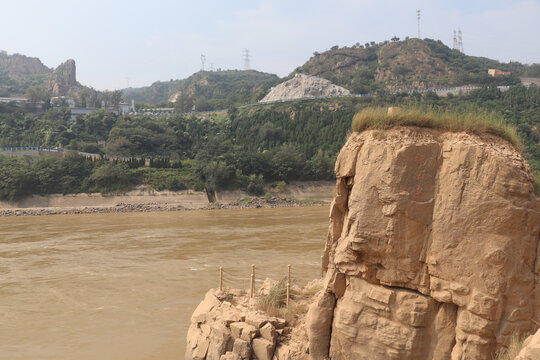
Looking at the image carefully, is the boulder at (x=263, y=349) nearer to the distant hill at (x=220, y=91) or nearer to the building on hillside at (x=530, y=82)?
the building on hillside at (x=530, y=82)

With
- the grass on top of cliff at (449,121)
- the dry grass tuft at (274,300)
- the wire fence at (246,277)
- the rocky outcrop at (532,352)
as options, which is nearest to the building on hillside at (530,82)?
the wire fence at (246,277)

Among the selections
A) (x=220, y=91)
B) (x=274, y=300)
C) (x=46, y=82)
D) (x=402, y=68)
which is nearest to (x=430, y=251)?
(x=274, y=300)

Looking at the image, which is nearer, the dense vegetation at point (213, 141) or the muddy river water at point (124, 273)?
the muddy river water at point (124, 273)

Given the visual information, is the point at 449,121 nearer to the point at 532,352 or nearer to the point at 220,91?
the point at 532,352

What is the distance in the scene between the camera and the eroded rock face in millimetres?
4641

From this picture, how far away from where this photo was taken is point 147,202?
4191 cm

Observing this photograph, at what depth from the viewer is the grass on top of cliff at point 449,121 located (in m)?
5.27

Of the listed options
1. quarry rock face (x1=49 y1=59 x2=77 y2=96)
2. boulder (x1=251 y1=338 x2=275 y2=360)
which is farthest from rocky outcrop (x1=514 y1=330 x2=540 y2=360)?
quarry rock face (x1=49 y1=59 x2=77 y2=96)

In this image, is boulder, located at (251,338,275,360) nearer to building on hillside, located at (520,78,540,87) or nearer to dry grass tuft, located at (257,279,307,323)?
dry grass tuft, located at (257,279,307,323)

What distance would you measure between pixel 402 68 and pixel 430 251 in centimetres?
9053

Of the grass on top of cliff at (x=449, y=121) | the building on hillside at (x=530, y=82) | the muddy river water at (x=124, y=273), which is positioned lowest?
the muddy river water at (x=124, y=273)

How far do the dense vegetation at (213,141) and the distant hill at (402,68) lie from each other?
15.1 metres

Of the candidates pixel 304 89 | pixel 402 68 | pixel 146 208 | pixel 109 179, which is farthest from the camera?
pixel 402 68

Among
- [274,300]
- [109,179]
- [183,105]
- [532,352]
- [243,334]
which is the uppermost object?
[183,105]
